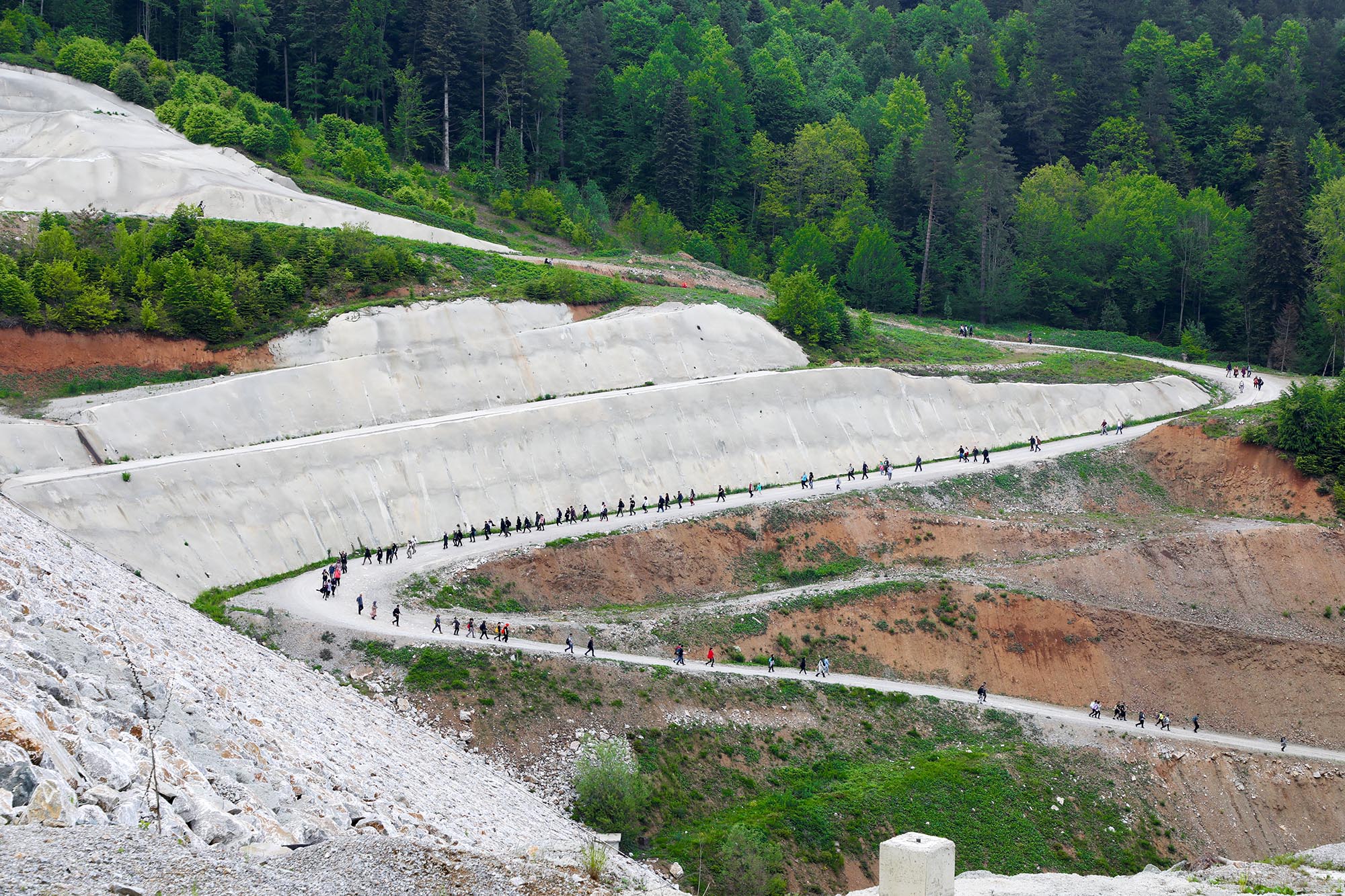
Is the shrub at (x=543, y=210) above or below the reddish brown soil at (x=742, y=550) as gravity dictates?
above

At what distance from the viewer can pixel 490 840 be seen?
78.0 feet

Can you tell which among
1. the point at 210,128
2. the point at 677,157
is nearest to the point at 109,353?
the point at 210,128

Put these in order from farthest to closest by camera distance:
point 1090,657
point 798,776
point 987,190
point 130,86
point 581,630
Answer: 1. point 987,190
2. point 130,86
3. point 1090,657
4. point 581,630
5. point 798,776

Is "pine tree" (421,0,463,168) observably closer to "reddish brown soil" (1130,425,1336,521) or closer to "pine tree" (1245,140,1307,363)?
"reddish brown soil" (1130,425,1336,521)

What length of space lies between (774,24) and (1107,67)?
107ft

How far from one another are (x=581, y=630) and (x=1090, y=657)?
19649mm

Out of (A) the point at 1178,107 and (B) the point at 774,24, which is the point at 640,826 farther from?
(B) the point at 774,24

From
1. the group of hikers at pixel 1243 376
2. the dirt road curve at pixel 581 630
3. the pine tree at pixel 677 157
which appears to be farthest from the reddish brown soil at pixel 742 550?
the pine tree at pixel 677 157

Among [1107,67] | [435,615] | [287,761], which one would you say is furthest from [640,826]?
[1107,67]

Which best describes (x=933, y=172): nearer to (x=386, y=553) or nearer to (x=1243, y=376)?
(x=1243, y=376)

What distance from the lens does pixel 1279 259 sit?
80875 millimetres

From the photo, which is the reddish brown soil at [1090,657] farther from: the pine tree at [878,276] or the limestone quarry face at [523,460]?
the pine tree at [878,276]

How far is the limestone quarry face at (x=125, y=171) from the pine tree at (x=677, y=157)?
87.9ft

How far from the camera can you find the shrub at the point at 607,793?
32938 mm
